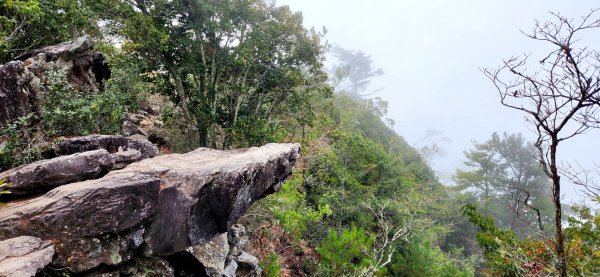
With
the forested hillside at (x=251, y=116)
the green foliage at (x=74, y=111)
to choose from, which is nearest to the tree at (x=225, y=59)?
the forested hillside at (x=251, y=116)

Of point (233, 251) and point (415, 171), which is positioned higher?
Answer: point (415, 171)

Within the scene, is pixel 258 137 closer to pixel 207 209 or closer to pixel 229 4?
pixel 229 4

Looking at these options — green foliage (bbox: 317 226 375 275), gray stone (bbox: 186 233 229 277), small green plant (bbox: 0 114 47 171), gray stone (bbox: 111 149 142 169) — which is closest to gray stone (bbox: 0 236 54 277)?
gray stone (bbox: 111 149 142 169)

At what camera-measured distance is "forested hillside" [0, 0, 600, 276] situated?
8.96m

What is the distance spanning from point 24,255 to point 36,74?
20.2 ft

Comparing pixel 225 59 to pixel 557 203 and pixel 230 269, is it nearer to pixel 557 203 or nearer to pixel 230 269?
pixel 230 269

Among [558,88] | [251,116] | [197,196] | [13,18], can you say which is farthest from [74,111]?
[558,88]

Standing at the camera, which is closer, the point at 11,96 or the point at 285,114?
the point at 11,96

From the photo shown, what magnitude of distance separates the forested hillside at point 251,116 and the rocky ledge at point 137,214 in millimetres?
599

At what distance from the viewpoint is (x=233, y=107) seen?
45.2 ft

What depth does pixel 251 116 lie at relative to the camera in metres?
13.4

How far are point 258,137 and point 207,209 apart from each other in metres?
6.77

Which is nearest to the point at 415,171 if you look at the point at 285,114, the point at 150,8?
the point at 285,114

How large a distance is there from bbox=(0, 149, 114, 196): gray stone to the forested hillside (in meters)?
0.35
